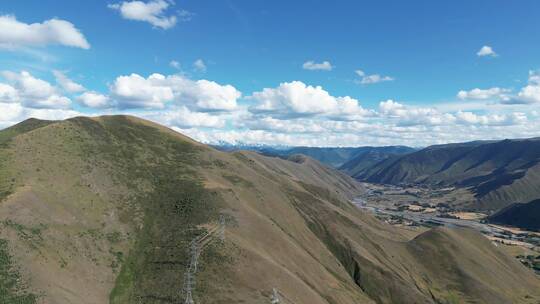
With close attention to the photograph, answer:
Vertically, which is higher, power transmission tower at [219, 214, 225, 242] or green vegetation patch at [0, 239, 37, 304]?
power transmission tower at [219, 214, 225, 242]

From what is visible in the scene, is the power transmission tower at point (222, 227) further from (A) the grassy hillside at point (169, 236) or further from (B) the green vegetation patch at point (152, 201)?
(B) the green vegetation patch at point (152, 201)

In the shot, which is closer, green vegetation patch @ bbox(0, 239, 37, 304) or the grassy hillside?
green vegetation patch @ bbox(0, 239, 37, 304)

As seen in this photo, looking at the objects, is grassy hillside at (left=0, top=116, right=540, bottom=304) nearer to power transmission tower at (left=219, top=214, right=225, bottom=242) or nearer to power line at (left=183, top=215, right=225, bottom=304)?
power line at (left=183, top=215, right=225, bottom=304)

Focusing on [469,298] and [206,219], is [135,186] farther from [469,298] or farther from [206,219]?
[469,298]

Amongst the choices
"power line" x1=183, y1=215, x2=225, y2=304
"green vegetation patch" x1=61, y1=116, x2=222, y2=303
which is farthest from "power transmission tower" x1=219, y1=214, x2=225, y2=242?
"green vegetation patch" x1=61, y1=116, x2=222, y2=303

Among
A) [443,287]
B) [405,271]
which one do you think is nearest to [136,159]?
[405,271]

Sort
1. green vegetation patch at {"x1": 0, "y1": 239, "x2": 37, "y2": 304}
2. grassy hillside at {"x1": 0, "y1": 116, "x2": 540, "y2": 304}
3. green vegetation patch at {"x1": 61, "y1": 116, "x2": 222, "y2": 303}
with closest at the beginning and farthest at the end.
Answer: green vegetation patch at {"x1": 0, "y1": 239, "x2": 37, "y2": 304} < grassy hillside at {"x1": 0, "y1": 116, "x2": 540, "y2": 304} < green vegetation patch at {"x1": 61, "y1": 116, "x2": 222, "y2": 303}
